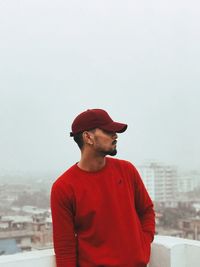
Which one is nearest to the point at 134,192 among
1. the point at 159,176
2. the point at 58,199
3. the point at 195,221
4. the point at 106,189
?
the point at 106,189

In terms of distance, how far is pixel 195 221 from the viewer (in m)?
3.25

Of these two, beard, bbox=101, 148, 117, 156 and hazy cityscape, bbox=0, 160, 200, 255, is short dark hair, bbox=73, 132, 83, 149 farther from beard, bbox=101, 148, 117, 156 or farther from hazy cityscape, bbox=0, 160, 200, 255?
hazy cityscape, bbox=0, 160, 200, 255

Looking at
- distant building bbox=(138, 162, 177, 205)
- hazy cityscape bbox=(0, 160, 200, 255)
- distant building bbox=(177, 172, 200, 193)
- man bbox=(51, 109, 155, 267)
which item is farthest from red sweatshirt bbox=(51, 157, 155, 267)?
distant building bbox=(177, 172, 200, 193)

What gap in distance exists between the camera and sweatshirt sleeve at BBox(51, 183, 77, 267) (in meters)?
1.34

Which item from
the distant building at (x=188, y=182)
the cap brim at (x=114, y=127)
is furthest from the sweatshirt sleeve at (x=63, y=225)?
the distant building at (x=188, y=182)

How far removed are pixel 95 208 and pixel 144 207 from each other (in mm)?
227

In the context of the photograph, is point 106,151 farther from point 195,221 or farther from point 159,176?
point 159,176

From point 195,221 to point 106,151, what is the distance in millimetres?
2078

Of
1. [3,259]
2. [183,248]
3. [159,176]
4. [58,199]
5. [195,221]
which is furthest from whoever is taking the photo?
[159,176]

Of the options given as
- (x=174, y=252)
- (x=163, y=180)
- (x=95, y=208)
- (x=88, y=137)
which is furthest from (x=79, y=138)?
(x=163, y=180)

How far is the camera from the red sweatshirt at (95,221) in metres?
1.35

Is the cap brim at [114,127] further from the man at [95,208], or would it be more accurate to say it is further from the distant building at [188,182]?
the distant building at [188,182]

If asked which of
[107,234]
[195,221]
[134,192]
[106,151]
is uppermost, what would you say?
[106,151]

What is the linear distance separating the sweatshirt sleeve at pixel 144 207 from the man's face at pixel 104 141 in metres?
0.16
